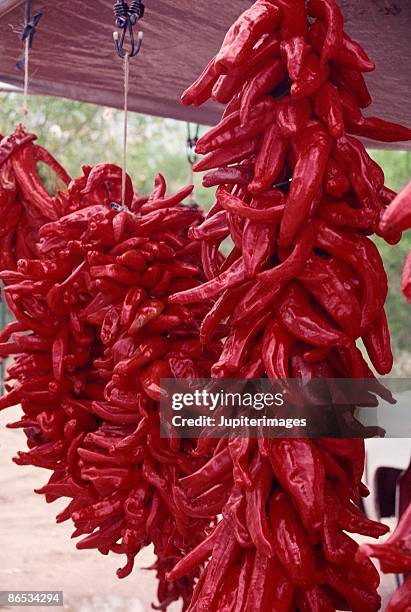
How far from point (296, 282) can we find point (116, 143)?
8.04 metres

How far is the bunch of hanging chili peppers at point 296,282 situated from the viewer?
2.77 ft

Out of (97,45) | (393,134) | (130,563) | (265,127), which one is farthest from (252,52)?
(97,45)

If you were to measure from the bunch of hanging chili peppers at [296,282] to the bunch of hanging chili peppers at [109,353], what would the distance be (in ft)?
1.32

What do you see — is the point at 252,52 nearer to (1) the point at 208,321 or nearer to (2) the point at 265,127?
(2) the point at 265,127

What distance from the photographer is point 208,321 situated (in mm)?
935

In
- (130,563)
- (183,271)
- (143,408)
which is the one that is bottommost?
(130,563)

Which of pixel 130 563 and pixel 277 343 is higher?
pixel 277 343

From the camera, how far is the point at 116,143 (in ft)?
28.4

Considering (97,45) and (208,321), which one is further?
(97,45)

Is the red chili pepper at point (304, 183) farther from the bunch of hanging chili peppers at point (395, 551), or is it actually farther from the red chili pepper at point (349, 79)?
the bunch of hanging chili peppers at point (395, 551)

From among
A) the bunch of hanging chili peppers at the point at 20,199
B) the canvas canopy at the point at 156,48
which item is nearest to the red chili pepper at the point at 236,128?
the canvas canopy at the point at 156,48

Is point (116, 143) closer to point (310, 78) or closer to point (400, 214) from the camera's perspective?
point (310, 78)

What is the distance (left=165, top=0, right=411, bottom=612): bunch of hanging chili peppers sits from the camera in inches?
33.2

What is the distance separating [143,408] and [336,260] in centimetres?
54
